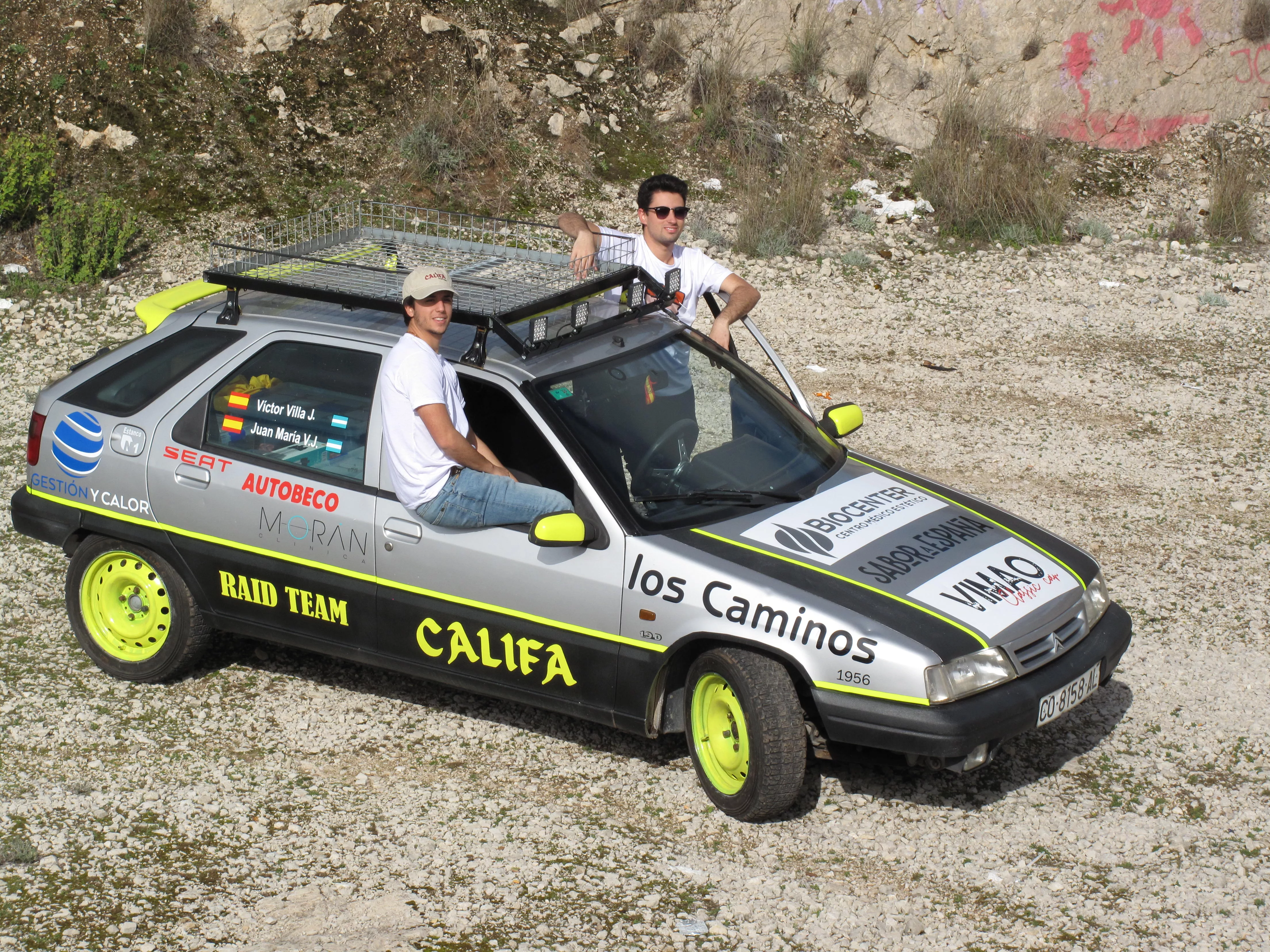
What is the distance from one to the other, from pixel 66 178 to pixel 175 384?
25.9 feet

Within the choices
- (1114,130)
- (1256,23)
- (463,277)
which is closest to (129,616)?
(463,277)

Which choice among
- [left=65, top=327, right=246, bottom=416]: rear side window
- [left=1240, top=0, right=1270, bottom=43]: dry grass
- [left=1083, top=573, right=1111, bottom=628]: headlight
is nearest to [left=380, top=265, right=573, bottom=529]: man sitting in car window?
[left=65, top=327, right=246, bottom=416]: rear side window

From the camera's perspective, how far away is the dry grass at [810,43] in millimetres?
14734

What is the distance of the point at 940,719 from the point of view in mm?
4195

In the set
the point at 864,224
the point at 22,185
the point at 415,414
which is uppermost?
the point at 864,224

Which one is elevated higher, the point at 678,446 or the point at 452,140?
the point at 452,140

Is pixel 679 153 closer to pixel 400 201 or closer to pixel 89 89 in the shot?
pixel 400 201

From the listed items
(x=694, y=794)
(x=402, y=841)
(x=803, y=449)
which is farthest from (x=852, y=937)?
(x=803, y=449)

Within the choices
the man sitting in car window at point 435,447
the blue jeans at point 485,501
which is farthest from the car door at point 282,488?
the blue jeans at point 485,501

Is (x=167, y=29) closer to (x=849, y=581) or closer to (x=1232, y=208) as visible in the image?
(x=1232, y=208)

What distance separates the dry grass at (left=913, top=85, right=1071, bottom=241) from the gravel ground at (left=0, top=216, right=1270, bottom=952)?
590 cm

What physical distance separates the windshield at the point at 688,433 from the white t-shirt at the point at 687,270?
73 centimetres

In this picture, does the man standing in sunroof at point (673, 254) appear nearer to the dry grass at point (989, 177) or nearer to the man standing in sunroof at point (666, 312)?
the man standing in sunroof at point (666, 312)

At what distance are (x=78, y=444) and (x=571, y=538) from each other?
247 cm
